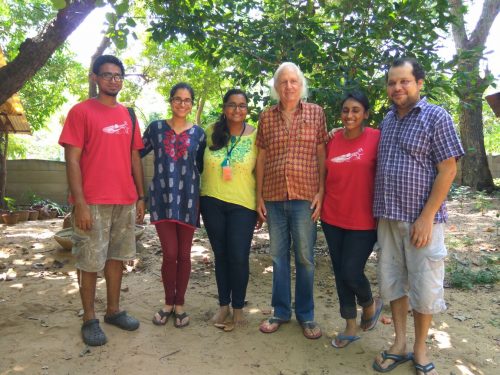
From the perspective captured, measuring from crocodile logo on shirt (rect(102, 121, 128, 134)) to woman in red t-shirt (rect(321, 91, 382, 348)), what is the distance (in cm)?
150

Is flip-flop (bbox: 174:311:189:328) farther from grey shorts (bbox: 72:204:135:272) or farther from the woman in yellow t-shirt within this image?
grey shorts (bbox: 72:204:135:272)

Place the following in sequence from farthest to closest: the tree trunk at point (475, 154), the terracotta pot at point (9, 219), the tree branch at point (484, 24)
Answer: the tree trunk at point (475, 154) < the tree branch at point (484, 24) < the terracotta pot at point (9, 219)

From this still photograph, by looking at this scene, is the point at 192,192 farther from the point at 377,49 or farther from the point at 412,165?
the point at 377,49

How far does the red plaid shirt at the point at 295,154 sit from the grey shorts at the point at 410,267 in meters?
0.59

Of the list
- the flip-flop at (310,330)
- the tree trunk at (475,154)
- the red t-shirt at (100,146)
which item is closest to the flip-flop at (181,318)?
the flip-flop at (310,330)

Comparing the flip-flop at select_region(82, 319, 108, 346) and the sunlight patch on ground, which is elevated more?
the flip-flop at select_region(82, 319, 108, 346)

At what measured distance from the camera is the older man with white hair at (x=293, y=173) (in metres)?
3.00

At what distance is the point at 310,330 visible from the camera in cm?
318

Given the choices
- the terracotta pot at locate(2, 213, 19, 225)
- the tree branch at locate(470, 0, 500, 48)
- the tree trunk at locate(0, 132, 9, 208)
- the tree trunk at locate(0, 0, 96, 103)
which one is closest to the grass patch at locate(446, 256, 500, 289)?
the tree trunk at locate(0, 0, 96, 103)

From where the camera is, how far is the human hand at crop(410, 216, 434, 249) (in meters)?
2.46

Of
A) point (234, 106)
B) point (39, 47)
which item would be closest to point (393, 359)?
point (234, 106)

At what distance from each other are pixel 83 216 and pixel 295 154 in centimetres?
155

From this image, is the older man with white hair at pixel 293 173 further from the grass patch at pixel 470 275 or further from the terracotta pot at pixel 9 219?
the terracotta pot at pixel 9 219

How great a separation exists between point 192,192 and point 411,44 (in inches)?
110
